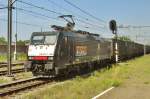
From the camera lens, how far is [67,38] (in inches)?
835

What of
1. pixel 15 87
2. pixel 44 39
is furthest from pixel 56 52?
pixel 15 87

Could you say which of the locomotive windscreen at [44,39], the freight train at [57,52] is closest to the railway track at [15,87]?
the freight train at [57,52]

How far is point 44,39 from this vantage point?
2059 cm

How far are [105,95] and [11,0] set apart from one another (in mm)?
9731

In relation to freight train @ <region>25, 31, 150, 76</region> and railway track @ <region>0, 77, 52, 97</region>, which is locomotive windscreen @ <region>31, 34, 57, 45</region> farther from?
railway track @ <region>0, 77, 52, 97</region>

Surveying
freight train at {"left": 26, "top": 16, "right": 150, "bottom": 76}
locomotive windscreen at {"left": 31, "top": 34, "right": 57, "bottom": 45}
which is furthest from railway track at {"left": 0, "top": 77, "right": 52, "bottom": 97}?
locomotive windscreen at {"left": 31, "top": 34, "right": 57, "bottom": 45}

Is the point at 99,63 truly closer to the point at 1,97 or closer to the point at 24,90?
the point at 24,90

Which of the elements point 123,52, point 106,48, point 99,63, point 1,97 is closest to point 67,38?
point 1,97

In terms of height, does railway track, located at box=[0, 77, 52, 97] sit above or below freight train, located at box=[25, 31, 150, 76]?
below

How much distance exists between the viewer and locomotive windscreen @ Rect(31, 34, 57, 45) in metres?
20.1

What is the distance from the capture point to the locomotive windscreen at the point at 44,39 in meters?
20.1

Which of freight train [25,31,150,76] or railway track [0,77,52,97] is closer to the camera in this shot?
railway track [0,77,52,97]

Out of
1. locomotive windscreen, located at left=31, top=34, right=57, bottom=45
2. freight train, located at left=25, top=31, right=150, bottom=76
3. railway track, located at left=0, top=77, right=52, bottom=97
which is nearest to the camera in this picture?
railway track, located at left=0, top=77, right=52, bottom=97

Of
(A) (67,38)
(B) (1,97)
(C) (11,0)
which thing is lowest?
(B) (1,97)
